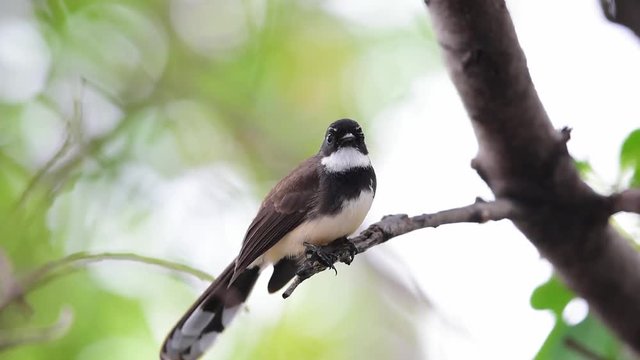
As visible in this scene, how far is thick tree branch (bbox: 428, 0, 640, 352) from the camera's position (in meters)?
1.75

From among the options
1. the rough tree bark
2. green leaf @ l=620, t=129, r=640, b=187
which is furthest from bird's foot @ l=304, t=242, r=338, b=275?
green leaf @ l=620, t=129, r=640, b=187

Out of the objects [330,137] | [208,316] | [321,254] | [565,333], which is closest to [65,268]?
[321,254]

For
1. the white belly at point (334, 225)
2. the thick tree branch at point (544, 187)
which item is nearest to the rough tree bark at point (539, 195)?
the thick tree branch at point (544, 187)

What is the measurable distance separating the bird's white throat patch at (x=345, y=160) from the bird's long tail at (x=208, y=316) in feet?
2.19

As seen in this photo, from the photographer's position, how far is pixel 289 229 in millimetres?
3783

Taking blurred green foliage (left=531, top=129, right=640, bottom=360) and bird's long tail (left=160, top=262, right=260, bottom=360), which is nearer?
blurred green foliage (left=531, top=129, right=640, bottom=360)

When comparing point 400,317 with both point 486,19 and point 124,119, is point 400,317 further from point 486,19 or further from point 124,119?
point 486,19

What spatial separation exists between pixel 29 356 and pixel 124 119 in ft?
6.77

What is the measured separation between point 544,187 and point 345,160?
2.04 metres

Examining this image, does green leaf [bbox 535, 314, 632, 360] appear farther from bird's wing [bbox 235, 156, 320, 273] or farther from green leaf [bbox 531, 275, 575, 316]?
bird's wing [bbox 235, 156, 320, 273]

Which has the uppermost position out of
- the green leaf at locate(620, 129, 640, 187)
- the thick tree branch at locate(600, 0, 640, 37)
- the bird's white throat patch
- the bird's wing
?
the thick tree branch at locate(600, 0, 640, 37)

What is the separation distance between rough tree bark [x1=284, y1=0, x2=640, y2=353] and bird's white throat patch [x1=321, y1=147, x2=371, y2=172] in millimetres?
1815

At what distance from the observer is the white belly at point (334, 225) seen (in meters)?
3.61

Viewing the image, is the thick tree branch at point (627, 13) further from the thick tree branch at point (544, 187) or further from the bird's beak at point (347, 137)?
the bird's beak at point (347, 137)
